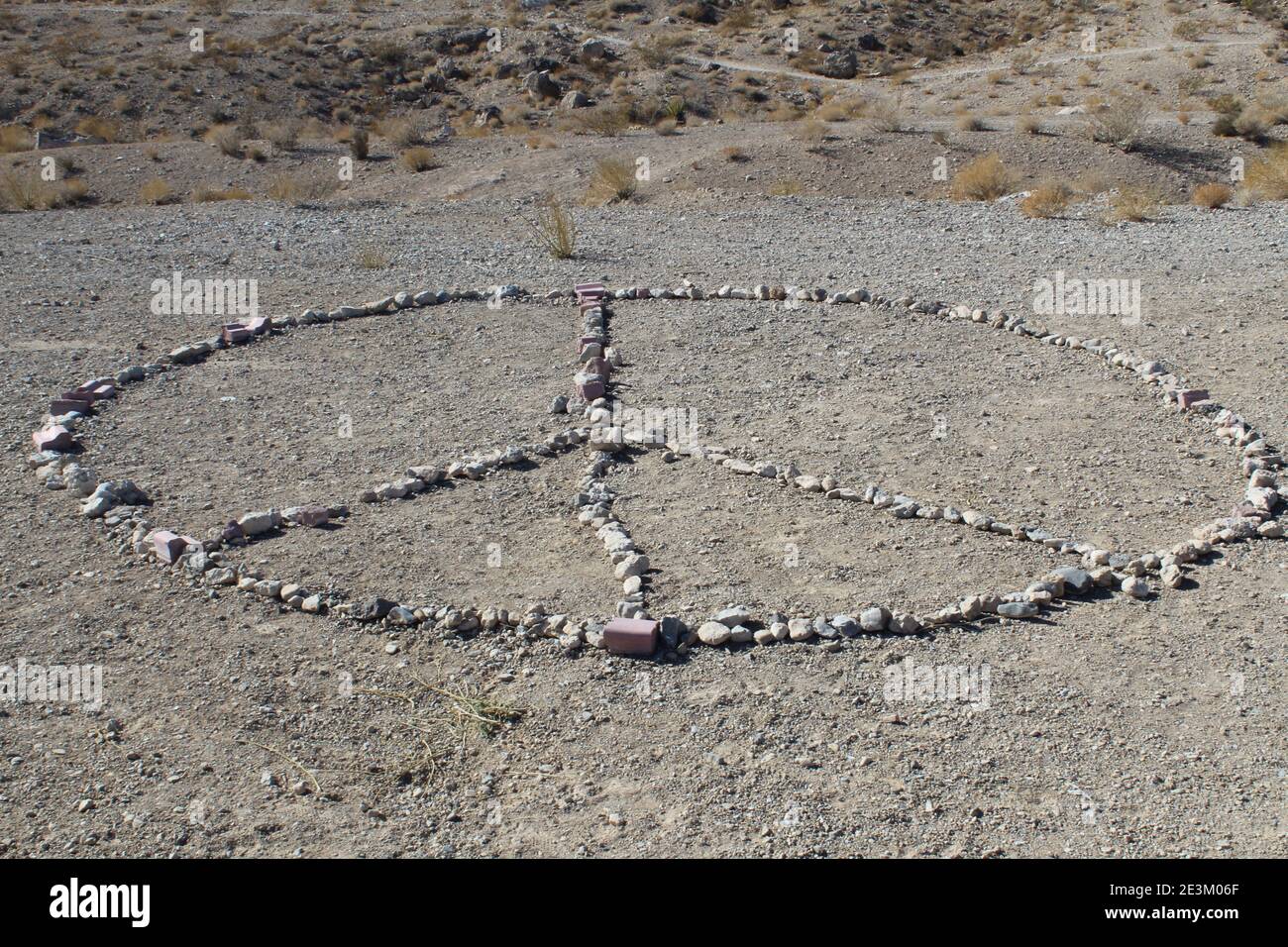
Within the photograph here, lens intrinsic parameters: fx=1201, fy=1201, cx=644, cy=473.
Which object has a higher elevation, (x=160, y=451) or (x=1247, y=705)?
(x=1247, y=705)

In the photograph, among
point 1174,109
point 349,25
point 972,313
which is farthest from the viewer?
point 349,25

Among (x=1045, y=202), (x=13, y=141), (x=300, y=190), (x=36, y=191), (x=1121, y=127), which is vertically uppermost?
(x=1121, y=127)

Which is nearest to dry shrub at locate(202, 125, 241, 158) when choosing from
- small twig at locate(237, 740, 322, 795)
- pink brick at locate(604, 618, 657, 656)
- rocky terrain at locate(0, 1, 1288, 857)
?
rocky terrain at locate(0, 1, 1288, 857)

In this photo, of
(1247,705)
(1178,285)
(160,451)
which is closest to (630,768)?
(1247,705)

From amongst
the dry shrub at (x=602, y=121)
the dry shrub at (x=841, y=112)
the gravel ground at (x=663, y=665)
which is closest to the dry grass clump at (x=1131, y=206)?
the gravel ground at (x=663, y=665)

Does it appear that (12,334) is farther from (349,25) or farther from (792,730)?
(349,25)

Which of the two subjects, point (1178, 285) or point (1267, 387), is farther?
point (1178, 285)

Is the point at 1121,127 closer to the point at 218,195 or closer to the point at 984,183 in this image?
the point at 984,183

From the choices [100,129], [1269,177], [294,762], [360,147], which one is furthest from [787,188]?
[100,129]
